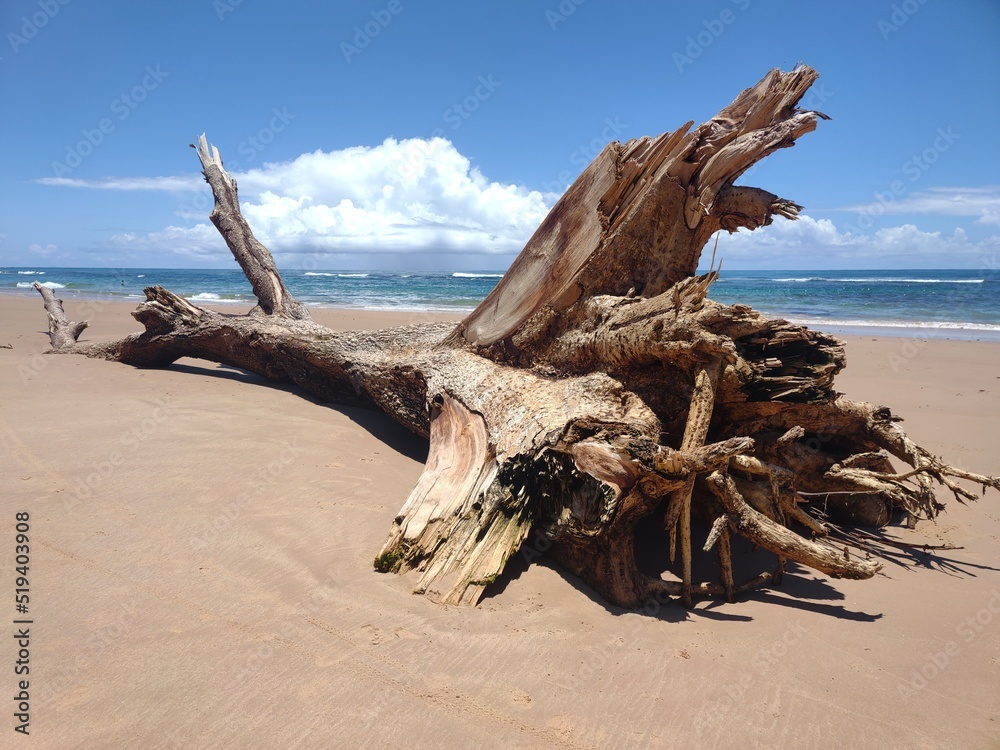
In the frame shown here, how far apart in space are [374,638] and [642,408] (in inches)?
75.2

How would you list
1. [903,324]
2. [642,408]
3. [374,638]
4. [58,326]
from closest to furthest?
[374,638] → [642,408] → [58,326] → [903,324]

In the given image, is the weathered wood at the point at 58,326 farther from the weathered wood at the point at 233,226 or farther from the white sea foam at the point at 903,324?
the white sea foam at the point at 903,324

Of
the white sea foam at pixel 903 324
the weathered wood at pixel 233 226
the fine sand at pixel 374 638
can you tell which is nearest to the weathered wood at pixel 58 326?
the weathered wood at pixel 233 226

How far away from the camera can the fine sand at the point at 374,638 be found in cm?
208

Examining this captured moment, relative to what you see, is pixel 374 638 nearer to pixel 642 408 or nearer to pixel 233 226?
pixel 642 408

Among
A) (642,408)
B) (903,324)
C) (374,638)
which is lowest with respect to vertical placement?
(374,638)

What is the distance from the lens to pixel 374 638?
250 cm

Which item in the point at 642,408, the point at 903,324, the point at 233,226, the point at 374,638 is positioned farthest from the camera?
the point at 903,324

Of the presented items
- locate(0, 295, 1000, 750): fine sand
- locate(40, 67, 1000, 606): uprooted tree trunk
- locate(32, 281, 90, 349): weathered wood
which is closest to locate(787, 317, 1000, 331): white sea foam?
locate(40, 67, 1000, 606): uprooted tree trunk

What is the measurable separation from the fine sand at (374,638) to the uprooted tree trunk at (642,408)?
0.27 m

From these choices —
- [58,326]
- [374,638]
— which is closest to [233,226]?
[58,326]

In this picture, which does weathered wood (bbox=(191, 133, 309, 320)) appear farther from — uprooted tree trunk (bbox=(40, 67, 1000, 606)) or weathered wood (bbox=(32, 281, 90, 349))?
uprooted tree trunk (bbox=(40, 67, 1000, 606))

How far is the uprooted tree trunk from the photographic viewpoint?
9.78 feet

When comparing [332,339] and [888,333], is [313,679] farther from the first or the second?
[888,333]
